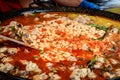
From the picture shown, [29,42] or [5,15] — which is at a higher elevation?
[5,15]

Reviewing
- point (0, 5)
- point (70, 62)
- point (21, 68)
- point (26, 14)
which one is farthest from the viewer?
point (0, 5)

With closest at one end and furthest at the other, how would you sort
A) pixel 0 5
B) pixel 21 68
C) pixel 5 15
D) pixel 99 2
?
pixel 21 68
pixel 5 15
pixel 0 5
pixel 99 2

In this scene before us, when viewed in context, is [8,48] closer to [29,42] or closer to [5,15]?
[29,42]

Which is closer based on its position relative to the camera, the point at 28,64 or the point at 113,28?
the point at 28,64

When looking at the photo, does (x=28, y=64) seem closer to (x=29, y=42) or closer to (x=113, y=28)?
(x=29, y=42)

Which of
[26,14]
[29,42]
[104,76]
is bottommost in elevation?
[104,76]

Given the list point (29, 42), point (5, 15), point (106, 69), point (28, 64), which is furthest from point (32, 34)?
point (106, 69)
